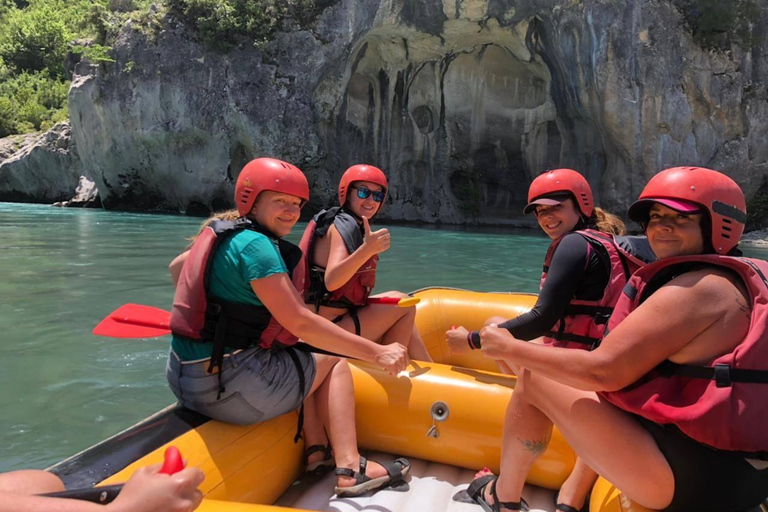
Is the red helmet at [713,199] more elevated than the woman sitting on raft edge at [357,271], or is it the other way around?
the red helmet at [713,199]

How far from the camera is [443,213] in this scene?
25.4m

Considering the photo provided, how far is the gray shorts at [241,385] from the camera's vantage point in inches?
84.5

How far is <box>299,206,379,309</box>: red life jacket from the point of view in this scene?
10.4 feet

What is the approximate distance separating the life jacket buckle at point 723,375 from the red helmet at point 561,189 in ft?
4.27

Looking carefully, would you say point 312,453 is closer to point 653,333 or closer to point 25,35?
point 653,333

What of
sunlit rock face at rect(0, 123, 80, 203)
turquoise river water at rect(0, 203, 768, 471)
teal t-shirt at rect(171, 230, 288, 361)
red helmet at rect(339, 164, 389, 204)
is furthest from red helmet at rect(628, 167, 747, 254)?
sunlit rock face at rect(0, 123, 80, 203)

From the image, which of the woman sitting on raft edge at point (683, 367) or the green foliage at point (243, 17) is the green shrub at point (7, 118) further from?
the woman sitting on raft edge at point (683, 367)

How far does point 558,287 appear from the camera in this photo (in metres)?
2.36

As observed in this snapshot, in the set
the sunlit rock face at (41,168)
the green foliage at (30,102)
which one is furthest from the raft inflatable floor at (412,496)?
the green foliage at (30,102)

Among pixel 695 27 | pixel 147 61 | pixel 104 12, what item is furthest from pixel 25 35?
pixel 695 27

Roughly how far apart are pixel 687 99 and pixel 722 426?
827 inches

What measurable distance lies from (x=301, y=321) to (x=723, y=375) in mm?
1368

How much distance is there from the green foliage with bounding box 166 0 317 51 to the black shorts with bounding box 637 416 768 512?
2271 cm

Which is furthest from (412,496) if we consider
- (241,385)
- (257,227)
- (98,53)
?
(98,53)
